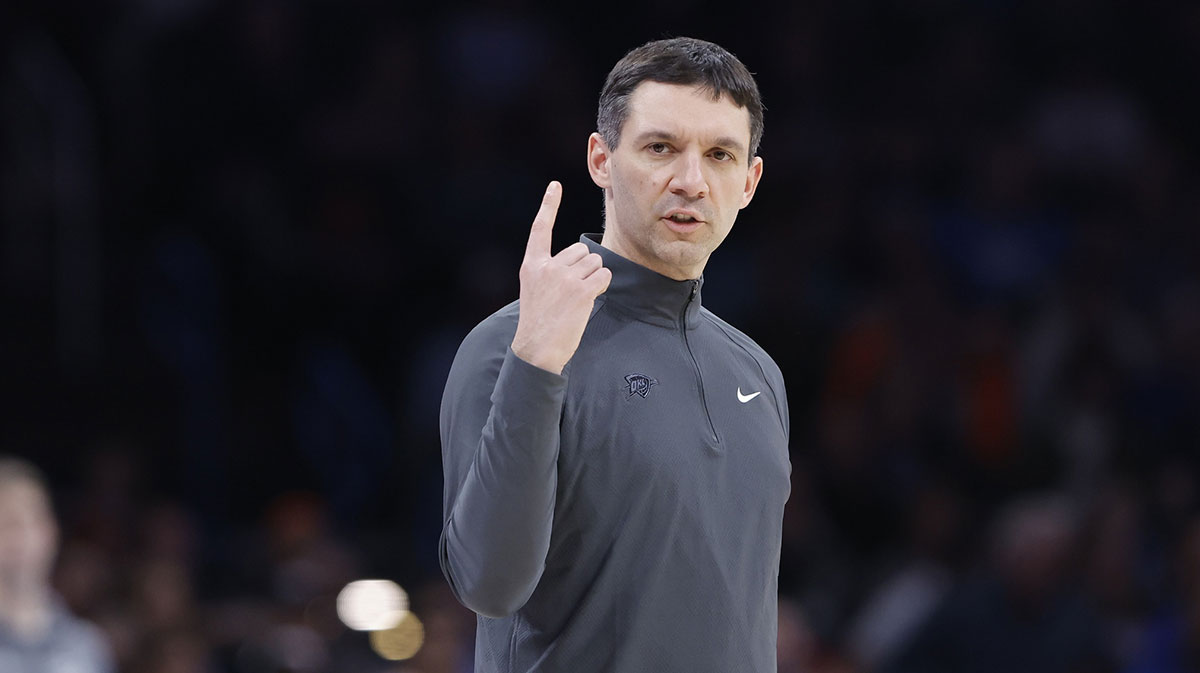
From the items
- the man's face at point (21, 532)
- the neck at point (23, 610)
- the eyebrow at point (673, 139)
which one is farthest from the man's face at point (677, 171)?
the neck at point (23, 610)

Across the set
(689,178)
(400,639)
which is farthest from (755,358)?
(400,639)

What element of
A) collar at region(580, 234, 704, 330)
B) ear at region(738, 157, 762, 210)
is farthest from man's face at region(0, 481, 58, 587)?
ear at region(738, 157, 762, 210)

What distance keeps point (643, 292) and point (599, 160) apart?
0.69 ft

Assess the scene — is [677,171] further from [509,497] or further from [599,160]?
[509,497]

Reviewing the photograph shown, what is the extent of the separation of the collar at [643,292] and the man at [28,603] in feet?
9.07

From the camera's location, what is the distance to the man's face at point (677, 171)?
7.78 feet

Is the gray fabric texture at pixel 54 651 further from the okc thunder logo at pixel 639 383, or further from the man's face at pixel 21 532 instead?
the okc thunder logo at pixel 639 383

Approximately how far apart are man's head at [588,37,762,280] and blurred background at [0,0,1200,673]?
12.5ft

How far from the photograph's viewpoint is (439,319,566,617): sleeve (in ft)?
6.89

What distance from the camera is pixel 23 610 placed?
4812 millimetres

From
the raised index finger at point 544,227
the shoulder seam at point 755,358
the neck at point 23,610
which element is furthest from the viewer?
the neck at point 23,610

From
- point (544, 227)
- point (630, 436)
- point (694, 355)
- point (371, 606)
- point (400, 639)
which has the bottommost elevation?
point (400, 639)

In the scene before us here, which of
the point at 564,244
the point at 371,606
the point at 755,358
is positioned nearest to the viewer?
the point at 755,358

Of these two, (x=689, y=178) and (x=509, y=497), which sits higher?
(x=689, y=178)
